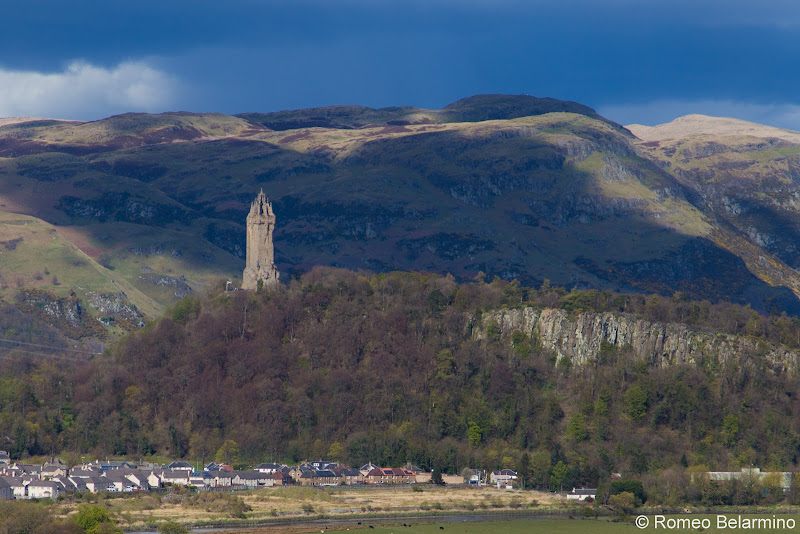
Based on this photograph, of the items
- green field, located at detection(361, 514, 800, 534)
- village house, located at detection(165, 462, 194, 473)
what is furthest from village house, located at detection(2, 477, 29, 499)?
green field, located at detection(361, 514, 800, 534)

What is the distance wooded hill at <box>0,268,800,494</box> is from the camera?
487 feet

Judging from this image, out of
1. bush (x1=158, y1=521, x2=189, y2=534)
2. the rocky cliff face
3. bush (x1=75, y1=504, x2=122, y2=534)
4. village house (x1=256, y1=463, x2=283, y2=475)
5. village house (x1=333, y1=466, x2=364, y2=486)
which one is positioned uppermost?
the rocky cliff face

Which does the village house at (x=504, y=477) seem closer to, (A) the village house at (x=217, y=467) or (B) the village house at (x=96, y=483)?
(A) the village house at (x=217, y=467)

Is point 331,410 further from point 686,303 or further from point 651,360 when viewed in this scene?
point 686,303

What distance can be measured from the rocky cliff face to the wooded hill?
121cm

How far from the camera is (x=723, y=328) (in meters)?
170

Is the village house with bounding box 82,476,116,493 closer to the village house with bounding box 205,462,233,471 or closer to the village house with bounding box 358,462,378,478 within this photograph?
the village house with bounding box 205,462,233,471

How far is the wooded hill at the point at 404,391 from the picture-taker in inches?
5846

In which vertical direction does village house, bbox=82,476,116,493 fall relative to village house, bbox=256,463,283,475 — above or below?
above

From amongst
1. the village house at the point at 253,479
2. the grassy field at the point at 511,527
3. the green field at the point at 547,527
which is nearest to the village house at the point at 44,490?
the village house at the point at 253,479

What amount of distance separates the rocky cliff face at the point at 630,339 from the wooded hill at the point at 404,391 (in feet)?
3.98

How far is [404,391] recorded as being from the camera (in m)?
163

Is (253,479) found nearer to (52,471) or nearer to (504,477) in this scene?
(52,471)

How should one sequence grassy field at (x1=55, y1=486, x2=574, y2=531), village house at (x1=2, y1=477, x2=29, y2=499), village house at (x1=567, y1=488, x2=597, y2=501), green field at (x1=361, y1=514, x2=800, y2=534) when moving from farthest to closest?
village house at (x1=567, y1=488, x2=597, y2=501) → village house at (x1=2, y1=477, x2=29, y2=499) → grassy field at (x1=55, y1=486, x2=574, y2=531) → green field at (x1=361, y1=514, x2=800, y2=534)
